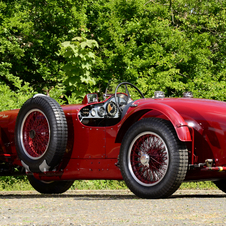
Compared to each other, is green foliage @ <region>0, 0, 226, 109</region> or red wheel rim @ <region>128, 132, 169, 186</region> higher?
green foliage @ <region>0, 0, 226, 109</region>

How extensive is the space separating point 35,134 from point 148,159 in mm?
2155

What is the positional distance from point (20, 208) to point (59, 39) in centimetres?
1508

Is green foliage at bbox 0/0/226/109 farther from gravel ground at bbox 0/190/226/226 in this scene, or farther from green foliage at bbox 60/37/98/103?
Result: gravel ground at bbox 0/190/226/226

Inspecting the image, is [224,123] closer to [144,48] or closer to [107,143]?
[107,143]

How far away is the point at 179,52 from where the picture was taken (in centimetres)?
1902

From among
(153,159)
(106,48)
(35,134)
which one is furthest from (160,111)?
(106,48)

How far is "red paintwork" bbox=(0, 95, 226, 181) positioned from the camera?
562 centimetres

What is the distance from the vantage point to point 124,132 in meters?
6.29

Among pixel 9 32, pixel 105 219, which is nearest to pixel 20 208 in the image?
pixel 105 219

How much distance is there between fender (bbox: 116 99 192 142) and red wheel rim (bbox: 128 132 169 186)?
0.31 meters

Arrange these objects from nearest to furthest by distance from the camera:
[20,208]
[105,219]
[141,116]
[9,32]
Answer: [105,219] < [20,208] < [141,116] < [9,32]

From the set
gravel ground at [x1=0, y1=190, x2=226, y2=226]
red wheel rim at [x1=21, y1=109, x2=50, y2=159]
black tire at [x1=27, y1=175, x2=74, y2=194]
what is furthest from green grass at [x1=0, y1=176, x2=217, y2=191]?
gravel ground at [x1=0, y1=190, x2=226, y2=226]

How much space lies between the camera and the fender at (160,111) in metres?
5.32

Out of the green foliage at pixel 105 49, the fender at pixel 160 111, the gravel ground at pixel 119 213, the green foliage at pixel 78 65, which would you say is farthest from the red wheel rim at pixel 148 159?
the green foliage at pixel 105 49
